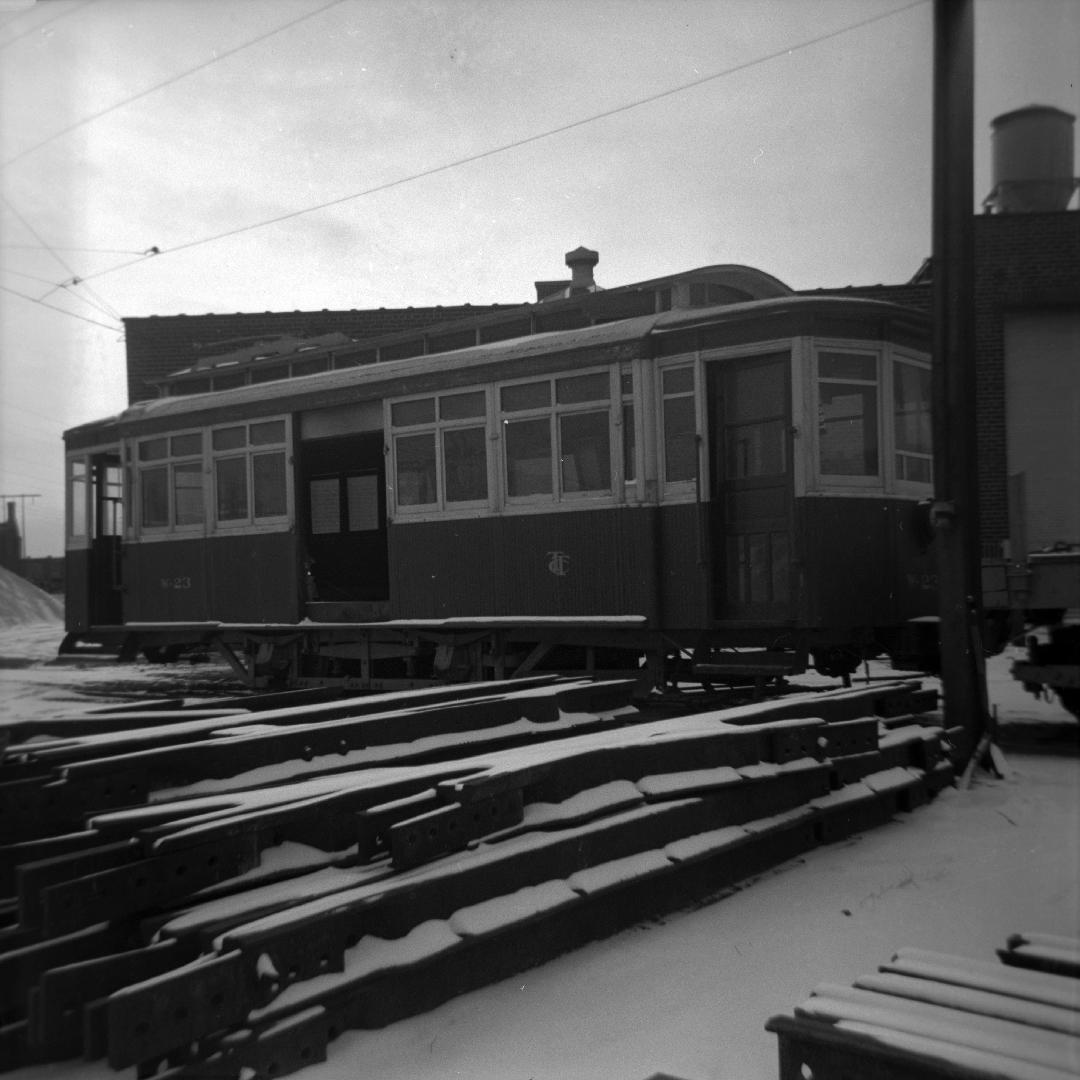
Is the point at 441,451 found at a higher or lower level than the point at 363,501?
higher

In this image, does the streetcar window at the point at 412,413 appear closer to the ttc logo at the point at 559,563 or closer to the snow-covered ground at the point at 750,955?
the ttc logo at the point at 559,563

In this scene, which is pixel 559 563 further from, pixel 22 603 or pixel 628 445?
pixel 22 603

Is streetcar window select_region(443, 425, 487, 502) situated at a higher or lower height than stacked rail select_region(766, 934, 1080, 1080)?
higher

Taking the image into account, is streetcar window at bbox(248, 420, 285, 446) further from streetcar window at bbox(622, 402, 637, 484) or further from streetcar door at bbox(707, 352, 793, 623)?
streetcar door at bbox(707, 352, 793, 623)

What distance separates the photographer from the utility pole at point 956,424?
5.25 meters

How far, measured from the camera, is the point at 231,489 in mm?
10617

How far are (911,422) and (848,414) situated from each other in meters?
0.70

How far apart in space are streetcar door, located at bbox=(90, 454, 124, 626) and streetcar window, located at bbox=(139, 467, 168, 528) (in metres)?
0.73

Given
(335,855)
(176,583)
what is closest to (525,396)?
(176,583)

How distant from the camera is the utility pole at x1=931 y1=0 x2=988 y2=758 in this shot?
5246mm

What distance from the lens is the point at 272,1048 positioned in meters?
2.42

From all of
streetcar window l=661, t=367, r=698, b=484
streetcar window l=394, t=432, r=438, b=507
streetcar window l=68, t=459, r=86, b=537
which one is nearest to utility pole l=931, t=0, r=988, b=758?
streetcar window l=661, t=367, r=698, b=484

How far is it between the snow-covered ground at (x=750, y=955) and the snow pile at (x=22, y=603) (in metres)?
8.51

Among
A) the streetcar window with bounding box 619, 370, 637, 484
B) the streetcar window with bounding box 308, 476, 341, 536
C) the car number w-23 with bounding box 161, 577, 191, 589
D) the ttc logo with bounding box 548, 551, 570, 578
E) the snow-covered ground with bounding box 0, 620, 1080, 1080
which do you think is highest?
the streetcar window with bounding box 619, 370, 637, 484
